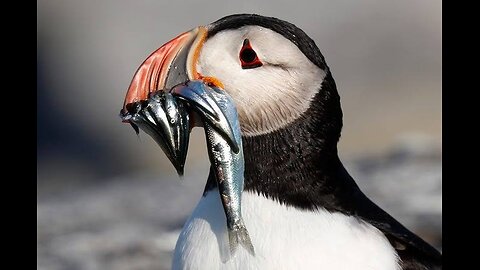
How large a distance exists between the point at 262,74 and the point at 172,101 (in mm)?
297

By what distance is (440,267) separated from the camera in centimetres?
376

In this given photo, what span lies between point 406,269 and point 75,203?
14.6 ft

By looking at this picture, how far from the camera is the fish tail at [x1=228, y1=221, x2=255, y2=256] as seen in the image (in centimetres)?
353

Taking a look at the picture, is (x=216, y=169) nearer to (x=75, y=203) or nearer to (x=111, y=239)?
(x=111, y=239)

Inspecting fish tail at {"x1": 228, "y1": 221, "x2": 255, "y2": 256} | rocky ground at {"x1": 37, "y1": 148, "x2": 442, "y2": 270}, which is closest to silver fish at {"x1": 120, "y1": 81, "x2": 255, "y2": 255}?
fish tail at {"x1": 228, "y1": 221, "x2": 255, "y2": 256}

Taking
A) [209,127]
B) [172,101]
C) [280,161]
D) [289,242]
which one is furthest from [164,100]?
[289,242]

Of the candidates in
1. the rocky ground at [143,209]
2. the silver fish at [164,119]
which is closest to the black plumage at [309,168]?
the silver fish at [164,119]

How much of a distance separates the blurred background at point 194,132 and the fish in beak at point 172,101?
358 centimetres

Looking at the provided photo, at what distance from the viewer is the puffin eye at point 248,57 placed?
11.6ft

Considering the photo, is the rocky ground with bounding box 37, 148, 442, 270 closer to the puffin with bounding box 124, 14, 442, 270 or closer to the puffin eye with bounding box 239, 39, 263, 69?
the puffin with bounding box 124, 14, 442, 270

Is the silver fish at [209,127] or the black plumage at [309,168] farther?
the black plumage at [309,168]

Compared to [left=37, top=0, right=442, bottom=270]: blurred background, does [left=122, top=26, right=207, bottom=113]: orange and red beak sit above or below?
below

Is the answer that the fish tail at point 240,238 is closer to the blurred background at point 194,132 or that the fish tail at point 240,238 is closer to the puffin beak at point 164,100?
the puffin beak at point 164,100

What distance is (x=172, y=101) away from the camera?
11.4ft
